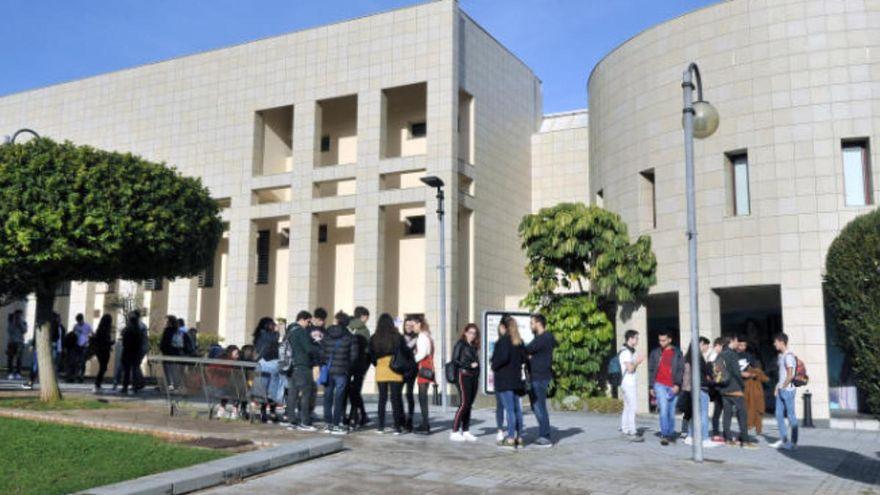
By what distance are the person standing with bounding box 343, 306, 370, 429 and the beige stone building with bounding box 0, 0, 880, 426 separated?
371 inches

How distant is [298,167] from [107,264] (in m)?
→ 14.2

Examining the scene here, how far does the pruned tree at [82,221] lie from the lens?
45.9ft

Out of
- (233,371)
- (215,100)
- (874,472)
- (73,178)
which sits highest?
(215,100)

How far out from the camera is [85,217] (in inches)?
562

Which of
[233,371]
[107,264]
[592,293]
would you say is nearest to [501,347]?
[233,371]

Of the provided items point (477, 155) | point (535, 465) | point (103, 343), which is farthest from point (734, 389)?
point (477, 155)

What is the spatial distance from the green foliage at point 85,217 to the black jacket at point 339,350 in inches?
172

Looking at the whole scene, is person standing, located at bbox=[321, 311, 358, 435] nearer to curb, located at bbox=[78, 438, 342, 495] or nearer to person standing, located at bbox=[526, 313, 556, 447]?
curb, located at bbox=[78, 438, 342, 495]

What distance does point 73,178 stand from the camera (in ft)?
47.2

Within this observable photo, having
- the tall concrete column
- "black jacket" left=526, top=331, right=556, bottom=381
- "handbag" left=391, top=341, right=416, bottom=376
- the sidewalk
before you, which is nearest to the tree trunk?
the sidewalk

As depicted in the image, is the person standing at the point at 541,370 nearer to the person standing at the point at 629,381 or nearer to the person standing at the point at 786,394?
the person standing at the point at 629,381

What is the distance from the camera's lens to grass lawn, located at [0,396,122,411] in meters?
14.5

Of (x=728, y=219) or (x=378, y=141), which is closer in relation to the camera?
(x=728, y=219)

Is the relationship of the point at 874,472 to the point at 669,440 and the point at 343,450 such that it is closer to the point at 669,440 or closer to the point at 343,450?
the point at 669,440
